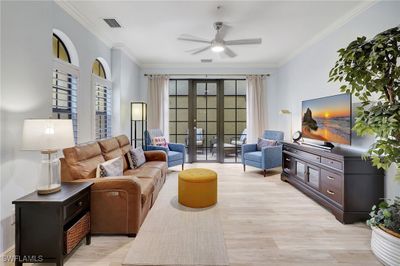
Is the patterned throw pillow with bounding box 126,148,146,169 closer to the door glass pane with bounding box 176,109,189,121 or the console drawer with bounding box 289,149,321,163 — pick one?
the door glass pane with bounding box 176,109,189,121

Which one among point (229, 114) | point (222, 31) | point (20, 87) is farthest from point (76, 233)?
point (229, 114)

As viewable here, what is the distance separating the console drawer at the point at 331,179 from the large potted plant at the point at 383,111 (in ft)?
2.29

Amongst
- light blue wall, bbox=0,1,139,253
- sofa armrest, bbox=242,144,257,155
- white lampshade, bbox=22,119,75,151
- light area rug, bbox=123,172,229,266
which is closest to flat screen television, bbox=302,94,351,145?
sofa armrest, bbox=242,144,257,155

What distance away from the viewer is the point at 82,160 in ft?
9.23

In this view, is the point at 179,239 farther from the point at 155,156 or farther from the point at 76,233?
the point at 155,156

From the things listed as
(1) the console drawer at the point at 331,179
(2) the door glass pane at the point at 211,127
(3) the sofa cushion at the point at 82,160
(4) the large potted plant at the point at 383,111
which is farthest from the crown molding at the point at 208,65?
(4) the large potted plant at the point at 383,111

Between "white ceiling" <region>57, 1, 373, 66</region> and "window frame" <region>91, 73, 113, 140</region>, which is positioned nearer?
"white ceiling" <region>57, 1, 373, 66</region>

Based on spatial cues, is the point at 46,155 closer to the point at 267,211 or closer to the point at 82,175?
the point at 82,175

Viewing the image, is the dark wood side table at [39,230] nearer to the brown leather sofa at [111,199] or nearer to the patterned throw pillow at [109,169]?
the brown leather sofa at [111,199]

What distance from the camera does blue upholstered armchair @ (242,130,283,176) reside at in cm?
504

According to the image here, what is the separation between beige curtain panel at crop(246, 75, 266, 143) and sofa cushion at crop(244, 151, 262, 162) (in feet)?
2.95

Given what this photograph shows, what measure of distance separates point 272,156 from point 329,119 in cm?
176

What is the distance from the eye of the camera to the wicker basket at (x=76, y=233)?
2.00 m

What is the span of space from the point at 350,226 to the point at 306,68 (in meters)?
3.18
